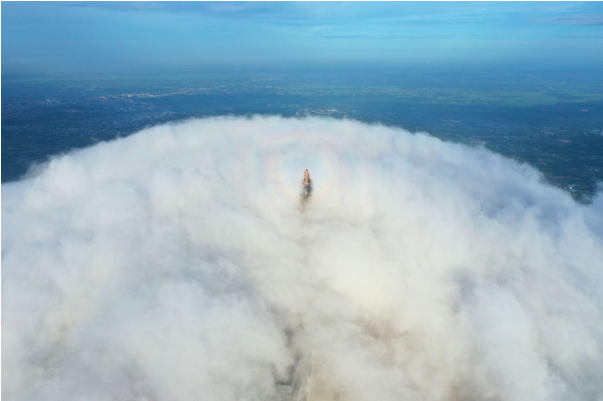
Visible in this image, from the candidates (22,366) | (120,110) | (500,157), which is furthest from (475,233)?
(120,110)

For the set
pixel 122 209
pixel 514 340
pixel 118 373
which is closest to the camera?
pixel 118 373

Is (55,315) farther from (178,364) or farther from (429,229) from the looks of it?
(429,229)

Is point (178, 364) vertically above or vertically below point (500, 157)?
below

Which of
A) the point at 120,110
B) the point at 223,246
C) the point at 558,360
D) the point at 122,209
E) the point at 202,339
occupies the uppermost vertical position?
the point at 120,110

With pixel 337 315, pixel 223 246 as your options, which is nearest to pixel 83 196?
pixel 223 246

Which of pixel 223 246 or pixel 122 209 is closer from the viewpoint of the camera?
pixel 223 246

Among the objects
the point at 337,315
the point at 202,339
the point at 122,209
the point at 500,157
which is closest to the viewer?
the point at 202,339

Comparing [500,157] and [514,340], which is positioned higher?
[500,157]

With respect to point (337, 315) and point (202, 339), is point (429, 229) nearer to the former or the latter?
point (337, 315)

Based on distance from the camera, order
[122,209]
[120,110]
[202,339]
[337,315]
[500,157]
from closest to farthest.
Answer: [202,339], [337,315], [122,209], [500,157], [120,110]
